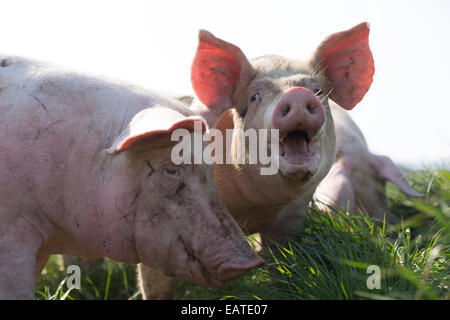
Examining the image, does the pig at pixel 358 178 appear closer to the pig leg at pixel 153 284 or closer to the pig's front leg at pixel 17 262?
the pig leg at pixel 153 284

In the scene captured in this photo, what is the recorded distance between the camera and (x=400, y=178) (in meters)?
4.52

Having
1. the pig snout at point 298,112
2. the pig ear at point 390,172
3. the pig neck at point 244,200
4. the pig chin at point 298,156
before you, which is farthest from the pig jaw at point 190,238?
the pig ear at point 390,172

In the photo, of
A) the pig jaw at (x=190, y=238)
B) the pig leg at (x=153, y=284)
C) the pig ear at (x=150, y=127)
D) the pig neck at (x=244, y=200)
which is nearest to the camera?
the pig ear at (x=150, y=127)

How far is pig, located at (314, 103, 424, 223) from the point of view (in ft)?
14.9

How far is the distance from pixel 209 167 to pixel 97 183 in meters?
0.55

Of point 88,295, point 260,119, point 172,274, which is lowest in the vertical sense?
point 88,295

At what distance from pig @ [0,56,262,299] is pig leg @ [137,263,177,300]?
1.64 meters

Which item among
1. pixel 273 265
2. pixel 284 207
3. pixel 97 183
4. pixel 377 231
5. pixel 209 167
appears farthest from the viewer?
pixel 284 207

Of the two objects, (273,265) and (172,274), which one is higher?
(172,274)

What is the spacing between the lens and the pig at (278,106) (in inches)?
111

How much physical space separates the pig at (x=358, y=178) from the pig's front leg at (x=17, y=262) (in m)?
2.93

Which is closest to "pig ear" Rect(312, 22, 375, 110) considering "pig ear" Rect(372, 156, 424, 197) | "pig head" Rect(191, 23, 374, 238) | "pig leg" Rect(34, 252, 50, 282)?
"pig head" Rect(191, 23, 374, 238)
